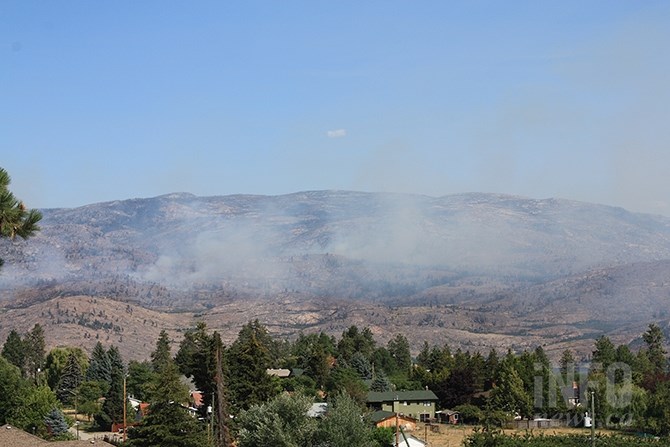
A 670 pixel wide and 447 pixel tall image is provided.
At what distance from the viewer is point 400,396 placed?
77875mm

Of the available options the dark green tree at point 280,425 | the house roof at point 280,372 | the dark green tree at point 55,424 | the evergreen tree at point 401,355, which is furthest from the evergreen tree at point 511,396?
the evergreen tree at point 401,355

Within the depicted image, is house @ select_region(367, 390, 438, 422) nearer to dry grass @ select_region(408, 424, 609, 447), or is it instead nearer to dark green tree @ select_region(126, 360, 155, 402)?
dry grass @ select_region(408, 424, 609, 447)

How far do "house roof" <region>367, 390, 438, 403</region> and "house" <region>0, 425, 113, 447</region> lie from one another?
110 feet

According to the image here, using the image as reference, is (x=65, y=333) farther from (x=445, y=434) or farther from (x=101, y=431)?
(x=445, y=434)

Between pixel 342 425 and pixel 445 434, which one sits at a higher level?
pixel 342 425

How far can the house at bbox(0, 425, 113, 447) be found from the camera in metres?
→ 42.6

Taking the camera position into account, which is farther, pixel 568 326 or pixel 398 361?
pixel 568 326

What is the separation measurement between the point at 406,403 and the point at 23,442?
38066 millimetres

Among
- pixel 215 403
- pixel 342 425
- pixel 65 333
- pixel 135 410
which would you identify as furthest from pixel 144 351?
pixel 342 425

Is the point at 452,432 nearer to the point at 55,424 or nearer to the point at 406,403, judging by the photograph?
the point at 406,403

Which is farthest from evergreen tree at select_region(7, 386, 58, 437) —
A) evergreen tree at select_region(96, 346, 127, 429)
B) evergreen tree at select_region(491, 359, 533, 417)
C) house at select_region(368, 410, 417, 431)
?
evergreen tree at select_region(491, 359, 533, 417)

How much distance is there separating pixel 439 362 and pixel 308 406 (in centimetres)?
4671

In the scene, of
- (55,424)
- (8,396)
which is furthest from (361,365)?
(8,396)

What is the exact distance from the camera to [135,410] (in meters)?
72.4
